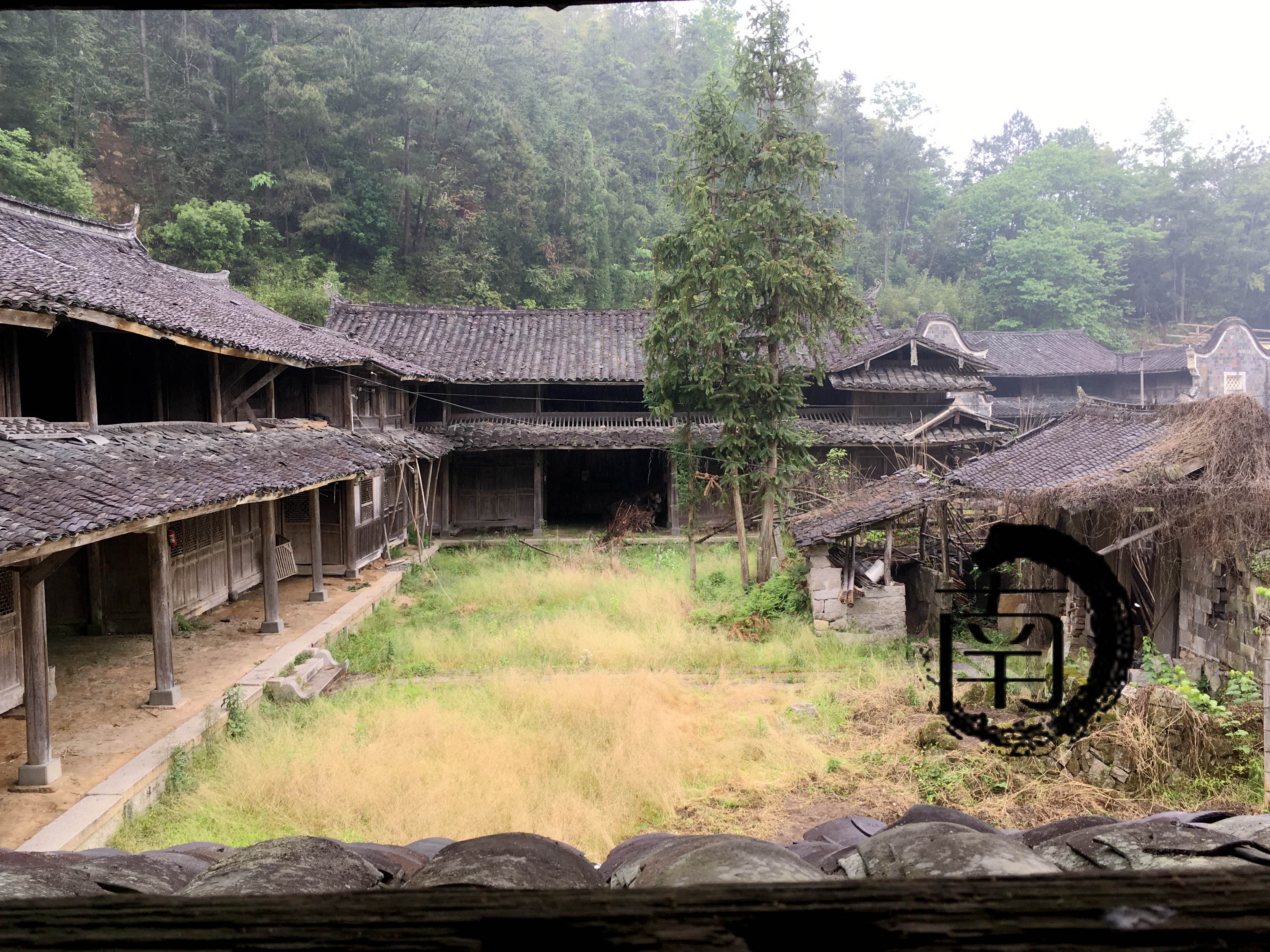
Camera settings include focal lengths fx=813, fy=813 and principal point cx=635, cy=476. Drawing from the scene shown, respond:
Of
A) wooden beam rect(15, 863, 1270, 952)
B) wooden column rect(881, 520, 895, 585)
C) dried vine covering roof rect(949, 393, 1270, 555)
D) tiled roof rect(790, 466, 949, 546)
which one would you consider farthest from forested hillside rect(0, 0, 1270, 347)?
wooden beam rect(15, 863, 1270, 952)

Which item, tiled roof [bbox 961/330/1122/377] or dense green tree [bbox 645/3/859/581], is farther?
tiled roof [bbox 961/330/1122/377]

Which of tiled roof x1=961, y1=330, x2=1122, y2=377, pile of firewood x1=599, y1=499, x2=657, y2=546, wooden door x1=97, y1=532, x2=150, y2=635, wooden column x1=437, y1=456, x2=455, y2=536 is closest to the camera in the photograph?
wooden door x1=97, y1=532, x2=150, y2=635

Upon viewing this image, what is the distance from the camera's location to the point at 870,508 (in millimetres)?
12836

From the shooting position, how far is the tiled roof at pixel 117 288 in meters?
7.36

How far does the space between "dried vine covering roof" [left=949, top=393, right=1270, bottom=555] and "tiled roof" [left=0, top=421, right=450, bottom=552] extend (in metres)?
7.88

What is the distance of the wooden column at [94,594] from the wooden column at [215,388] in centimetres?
252

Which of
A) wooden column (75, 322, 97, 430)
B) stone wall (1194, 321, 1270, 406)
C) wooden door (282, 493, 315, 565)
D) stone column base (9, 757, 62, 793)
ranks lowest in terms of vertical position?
stone column base (9, 757, 62, 793)

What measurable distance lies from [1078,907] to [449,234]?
37342 millimetres

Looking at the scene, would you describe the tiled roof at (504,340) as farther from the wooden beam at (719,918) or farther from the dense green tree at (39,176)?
the wooden beam at (719,918)

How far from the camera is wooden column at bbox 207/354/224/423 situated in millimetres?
11438

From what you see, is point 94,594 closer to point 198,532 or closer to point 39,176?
point 198,532

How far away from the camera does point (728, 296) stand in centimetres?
1465

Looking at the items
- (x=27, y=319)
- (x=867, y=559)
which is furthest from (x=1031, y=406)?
(x=27, y=319)

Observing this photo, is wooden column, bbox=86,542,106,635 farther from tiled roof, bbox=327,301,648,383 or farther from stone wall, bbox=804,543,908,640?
stone wall, bbox=804,543,908,640
